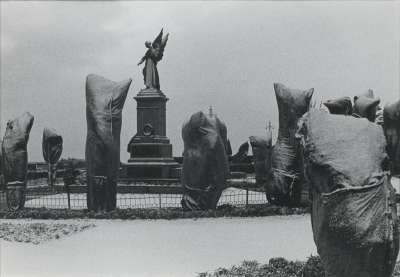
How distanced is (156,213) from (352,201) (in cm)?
898

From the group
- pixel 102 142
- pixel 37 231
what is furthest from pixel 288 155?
pixel 37 231

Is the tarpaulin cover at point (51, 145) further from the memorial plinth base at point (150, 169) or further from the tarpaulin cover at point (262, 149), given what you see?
the tarpaulin cover at point (262, 149)

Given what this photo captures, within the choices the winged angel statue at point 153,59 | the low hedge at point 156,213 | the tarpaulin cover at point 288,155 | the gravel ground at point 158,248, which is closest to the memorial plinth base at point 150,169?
the winged angel statue at point 153,59

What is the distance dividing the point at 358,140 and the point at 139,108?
1984 cm

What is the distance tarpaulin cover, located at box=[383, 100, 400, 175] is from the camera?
4703mm

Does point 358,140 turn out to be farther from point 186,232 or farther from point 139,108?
point 139,108

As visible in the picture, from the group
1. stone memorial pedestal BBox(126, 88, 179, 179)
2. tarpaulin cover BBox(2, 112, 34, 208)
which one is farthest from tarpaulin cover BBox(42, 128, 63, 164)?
tarpaulin cover BBox(2, 112, 34, 208)

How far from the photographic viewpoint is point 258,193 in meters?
19.9

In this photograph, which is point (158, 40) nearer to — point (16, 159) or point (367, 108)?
point (16, 159)

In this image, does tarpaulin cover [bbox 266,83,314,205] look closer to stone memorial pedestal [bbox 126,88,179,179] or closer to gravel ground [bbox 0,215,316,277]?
gravel ground [bbox 0,215,316,277]

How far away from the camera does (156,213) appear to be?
41.8ft

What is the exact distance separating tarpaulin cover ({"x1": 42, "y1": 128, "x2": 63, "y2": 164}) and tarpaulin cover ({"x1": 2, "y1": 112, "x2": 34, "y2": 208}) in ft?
33.9

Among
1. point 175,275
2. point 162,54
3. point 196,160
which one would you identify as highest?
point 162,54

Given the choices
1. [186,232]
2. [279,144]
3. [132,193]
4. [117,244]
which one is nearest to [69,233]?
[117,244]
